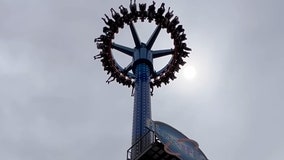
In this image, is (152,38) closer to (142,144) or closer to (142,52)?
(142,52)

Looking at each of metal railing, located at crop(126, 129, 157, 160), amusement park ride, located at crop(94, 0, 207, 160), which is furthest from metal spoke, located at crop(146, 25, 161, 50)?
Result: metal railing, located at crop(126, 129, 157, 160)

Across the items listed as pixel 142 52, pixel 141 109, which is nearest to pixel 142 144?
pixel 141 109

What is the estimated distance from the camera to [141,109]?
41750 mm

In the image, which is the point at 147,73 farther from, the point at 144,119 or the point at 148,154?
the point at 148,154

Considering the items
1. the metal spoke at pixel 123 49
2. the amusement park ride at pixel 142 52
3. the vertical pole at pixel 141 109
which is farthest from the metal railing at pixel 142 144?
the metal spoke at pixel 123 49

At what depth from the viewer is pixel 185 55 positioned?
51.5m

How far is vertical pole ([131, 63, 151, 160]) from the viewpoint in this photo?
34.2 meters

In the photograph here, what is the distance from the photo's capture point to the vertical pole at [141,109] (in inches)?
1345

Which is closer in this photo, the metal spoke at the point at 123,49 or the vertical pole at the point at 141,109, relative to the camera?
the vertical pole at the point at 141,109

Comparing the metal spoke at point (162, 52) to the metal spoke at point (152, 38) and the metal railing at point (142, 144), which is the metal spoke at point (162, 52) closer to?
the metal spoke at point (152, 38)

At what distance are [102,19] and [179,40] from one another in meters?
8.55

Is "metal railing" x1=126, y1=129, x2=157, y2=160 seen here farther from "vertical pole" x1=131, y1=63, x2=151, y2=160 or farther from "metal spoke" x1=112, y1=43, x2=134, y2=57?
"metal spoke" x1=112, y1=43, x2=134, y2=57

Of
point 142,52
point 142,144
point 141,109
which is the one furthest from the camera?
point 142,52

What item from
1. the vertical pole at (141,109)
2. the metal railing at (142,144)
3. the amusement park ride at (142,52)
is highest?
the amusement park ride at (142,52)
